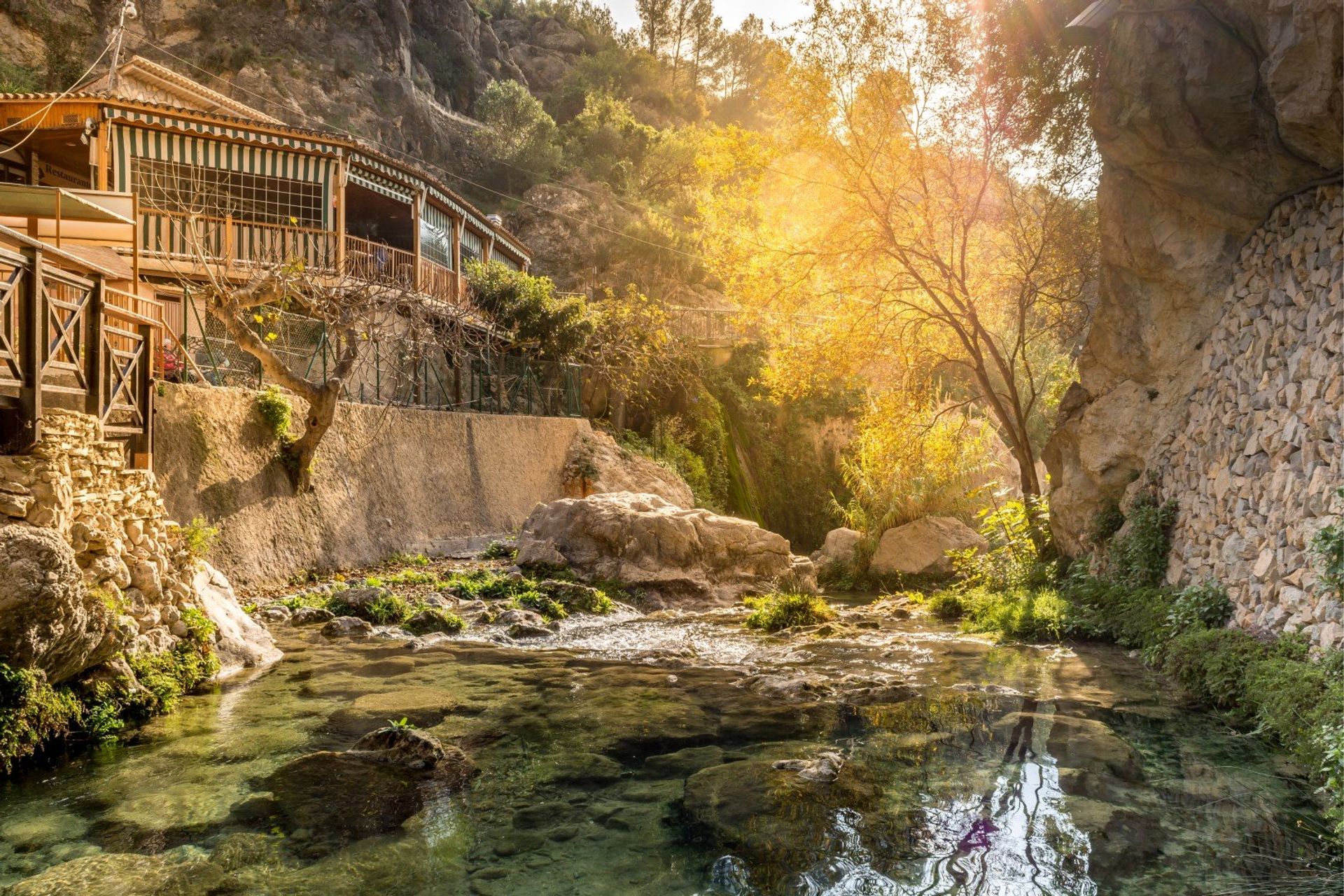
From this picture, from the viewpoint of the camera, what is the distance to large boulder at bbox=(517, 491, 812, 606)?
13.9 m

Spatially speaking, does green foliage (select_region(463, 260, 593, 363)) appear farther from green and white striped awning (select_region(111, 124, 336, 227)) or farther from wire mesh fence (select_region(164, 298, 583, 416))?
green and white striped awning (select_region(111, 124, 336, 227))

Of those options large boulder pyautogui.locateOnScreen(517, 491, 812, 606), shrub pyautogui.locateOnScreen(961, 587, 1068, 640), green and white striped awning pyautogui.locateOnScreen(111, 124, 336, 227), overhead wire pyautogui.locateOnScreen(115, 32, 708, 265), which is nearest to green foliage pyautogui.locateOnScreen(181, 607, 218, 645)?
large boulder pyautogui.locateOnScreen(517, 491, 812, 606)

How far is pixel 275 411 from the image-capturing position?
13.0 m

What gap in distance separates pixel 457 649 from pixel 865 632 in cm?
526

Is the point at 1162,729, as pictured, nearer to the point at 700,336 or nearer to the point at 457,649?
the point at 457,649

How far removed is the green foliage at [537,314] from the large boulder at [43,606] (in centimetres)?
1585

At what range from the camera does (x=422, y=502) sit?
54.0ft

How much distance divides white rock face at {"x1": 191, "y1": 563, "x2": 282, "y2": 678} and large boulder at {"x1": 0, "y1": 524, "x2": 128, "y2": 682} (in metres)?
2.34

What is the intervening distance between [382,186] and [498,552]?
420 inches

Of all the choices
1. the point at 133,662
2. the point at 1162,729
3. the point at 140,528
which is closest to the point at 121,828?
the point at 133,662

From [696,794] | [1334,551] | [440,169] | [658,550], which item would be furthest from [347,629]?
[440,169]

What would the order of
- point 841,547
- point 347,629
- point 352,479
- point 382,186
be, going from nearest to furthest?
point 347,629 < point 352,479 < point 841,547 < point 382,186

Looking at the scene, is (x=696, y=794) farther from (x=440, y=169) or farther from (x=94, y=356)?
(x=440, y=169)

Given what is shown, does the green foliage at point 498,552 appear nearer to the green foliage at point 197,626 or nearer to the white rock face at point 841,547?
the white rock face at point 841,547
